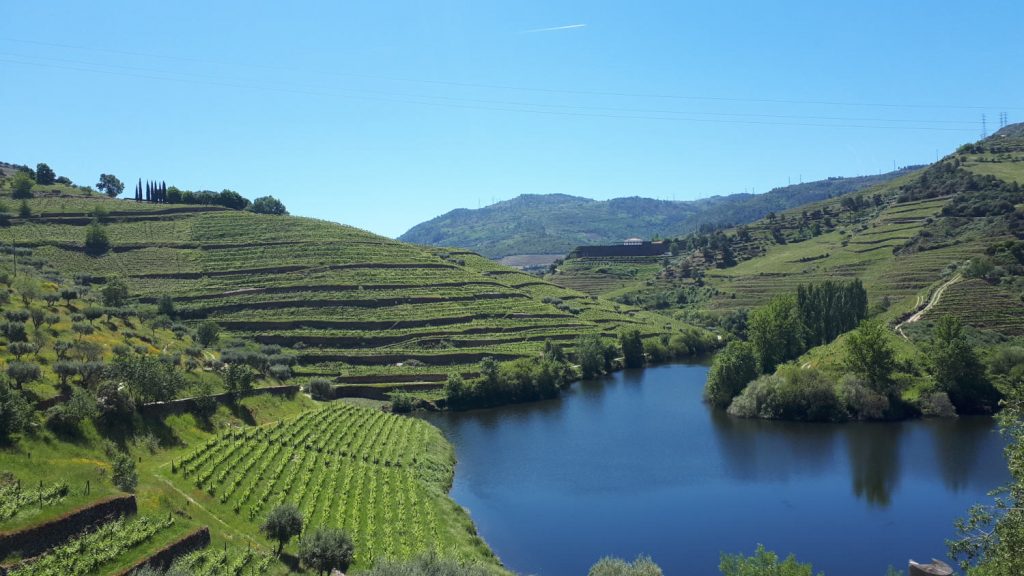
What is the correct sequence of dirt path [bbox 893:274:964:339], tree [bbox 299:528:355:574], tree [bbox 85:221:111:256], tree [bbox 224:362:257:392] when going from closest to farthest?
1. tree [bbox 299:528:355:574]
2. tree [bbox 224:362:257:392]
3. dirt path [bbox 893:274:964:339]
4. tree [bbox 85:221:111:256]

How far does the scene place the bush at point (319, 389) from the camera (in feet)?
259

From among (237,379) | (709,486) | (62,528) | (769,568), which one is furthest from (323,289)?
(769,568)

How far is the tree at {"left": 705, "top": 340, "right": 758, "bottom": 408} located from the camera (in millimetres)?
81375

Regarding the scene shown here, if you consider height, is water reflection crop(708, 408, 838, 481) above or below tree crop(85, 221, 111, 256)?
below

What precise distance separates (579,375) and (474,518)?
173 feet

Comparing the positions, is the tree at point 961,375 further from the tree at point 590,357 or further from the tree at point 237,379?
the tree at point 237,379

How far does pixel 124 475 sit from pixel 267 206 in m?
136

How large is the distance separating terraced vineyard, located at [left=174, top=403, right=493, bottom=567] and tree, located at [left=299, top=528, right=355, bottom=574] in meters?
3.23

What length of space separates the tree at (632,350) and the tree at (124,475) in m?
83.4

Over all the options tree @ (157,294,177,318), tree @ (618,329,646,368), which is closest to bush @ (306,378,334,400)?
tree @ (157,294,177,318)

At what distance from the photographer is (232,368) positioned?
6056 centimetres

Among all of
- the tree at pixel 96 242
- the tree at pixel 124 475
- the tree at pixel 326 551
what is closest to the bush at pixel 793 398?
the tree at pixel 326 551

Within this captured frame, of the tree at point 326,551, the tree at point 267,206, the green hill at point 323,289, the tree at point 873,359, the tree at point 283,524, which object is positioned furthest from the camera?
the tree at point 267,206

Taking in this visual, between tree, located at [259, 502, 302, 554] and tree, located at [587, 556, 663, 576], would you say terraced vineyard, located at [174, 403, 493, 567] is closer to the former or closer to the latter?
tree, located at [259, 502, 302, 554]
